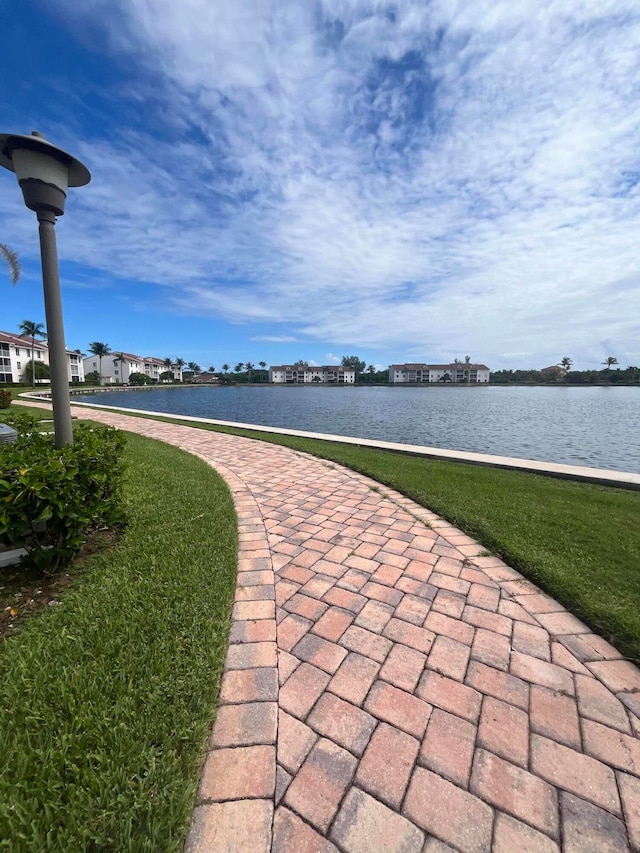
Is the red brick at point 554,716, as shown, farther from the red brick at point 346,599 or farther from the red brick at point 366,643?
the red brick at point 346,599

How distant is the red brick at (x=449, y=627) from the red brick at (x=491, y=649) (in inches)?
1.8

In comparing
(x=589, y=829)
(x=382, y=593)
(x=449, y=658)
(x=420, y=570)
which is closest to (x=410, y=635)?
(x=449, y=658)

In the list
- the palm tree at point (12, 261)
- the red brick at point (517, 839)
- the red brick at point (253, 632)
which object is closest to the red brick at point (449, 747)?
the red brick at point (517, 839)

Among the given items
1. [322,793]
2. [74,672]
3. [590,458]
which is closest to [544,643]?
[322,793]

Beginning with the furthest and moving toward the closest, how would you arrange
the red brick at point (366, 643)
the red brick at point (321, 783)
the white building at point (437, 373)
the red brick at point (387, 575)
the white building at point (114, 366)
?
the white building at point (437, 373), the white building at point (114, 366), the red brick at point (387, 575), the red brick at point (366, 643), the red brick at point (321, 783)

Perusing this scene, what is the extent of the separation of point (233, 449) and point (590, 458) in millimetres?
9857

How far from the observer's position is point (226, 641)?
6.63ft

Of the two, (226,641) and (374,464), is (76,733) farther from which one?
(374,464)

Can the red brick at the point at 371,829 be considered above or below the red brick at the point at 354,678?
below

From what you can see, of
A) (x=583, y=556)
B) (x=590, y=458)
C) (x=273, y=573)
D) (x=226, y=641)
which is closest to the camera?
(x=226, y=641)

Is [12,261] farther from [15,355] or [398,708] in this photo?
[15,355]

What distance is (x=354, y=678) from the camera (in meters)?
1.83

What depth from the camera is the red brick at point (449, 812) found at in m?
1.21

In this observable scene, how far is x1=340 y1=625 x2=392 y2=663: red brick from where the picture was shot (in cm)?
199
